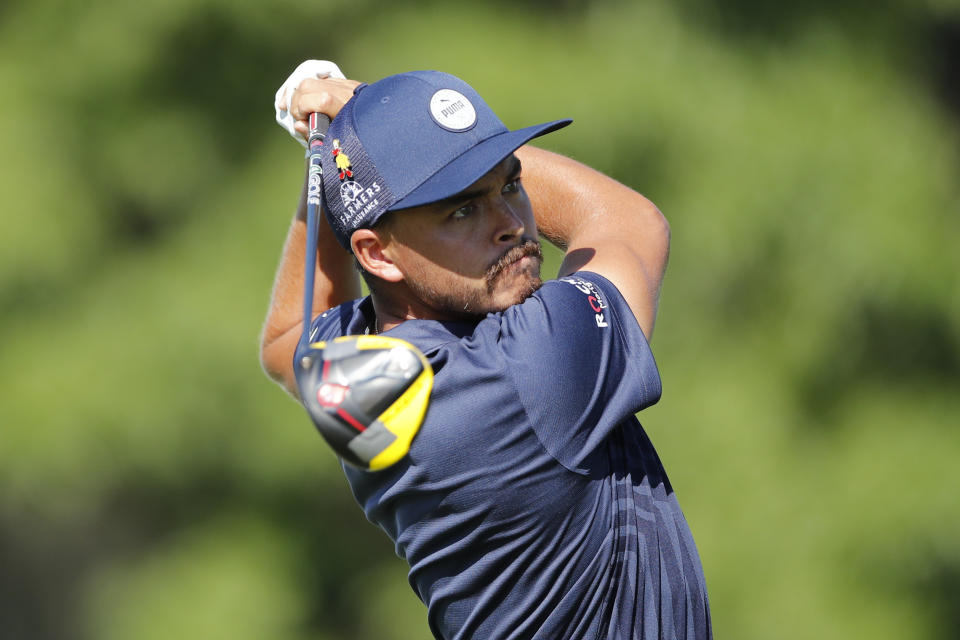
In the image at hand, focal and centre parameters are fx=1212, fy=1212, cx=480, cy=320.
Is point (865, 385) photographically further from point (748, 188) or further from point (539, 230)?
point (539, 230)

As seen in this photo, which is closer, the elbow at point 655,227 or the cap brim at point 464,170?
the cap brim at point 464,170

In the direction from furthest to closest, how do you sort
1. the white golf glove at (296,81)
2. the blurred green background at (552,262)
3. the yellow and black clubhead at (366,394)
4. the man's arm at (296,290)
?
the blurred green background at (552,262)
the man's arm at (296,290)
the white golf glove at (296,81)
the yellow and black clubhead at (366,394)

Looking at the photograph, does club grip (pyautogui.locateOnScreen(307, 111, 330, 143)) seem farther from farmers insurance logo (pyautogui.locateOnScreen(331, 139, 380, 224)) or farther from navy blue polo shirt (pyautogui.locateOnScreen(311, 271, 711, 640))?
navy blue polo shirt (pyautogui.locateOnScreen(311, 271, 711, 640))

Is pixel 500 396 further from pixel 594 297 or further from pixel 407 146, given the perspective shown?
pixel 407 146

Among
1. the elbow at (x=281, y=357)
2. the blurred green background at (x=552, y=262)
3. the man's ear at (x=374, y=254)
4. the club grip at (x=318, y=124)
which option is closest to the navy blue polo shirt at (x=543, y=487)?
the man's ear at (x=374, y=254)

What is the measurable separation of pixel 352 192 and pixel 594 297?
0.48 meters

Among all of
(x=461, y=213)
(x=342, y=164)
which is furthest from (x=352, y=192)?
(x=461, y=213)

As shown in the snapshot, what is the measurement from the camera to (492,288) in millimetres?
2162

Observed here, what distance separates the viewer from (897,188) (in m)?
5.88

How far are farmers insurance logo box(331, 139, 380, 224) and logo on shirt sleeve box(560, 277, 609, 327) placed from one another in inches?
14.7

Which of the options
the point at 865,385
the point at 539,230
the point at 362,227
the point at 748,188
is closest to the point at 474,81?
the point at 748,188

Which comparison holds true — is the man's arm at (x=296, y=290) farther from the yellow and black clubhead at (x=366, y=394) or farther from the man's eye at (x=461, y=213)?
the yellow and black clubhead at (x=366, y=394)

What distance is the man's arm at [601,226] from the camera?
230cm

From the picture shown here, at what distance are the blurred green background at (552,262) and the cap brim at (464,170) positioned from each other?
3.33 m
